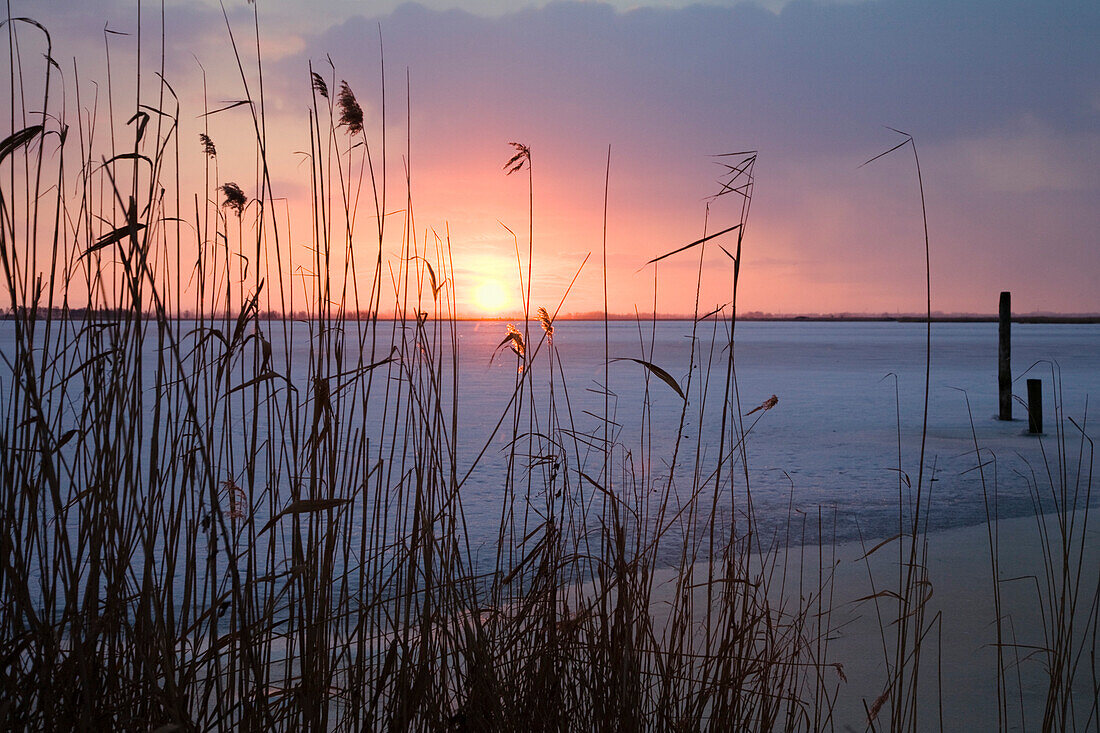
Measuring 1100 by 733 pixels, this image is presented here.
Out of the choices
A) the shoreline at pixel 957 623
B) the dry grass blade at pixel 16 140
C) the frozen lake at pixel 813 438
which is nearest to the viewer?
the dry grass blade at pixel 16 140

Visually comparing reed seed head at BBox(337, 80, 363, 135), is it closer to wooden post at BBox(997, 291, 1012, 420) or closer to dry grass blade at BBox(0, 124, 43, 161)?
dry grass blade at BBox(0, 124, 43, 161)

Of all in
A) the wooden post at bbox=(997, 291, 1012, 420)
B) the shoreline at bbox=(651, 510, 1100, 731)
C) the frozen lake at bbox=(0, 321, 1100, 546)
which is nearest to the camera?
the shoreline at bbox=(651, 510, 1100, 731)

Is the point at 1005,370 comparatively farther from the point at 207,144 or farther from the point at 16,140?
the point at 16,140

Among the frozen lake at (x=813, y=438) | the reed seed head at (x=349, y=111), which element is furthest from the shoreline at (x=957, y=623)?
the reed seed head at (x=349, y=111)

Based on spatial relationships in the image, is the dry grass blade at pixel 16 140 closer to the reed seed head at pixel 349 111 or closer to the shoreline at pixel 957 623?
the reed seed head at pixel 349 111

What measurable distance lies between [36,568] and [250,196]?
7.23 feet

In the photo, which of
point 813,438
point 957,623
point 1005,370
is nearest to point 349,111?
point 957,623

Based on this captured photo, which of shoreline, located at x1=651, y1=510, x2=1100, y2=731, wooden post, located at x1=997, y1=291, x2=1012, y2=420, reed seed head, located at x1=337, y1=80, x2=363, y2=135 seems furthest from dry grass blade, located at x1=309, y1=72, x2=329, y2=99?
wooden post, located at x1=997, y1=291, x2=1012, y2=420

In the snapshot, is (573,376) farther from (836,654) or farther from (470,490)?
(836,654)

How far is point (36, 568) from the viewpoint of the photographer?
303 cm

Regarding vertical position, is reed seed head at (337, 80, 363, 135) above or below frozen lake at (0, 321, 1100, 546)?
above

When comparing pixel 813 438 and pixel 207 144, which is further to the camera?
pixel 813 438

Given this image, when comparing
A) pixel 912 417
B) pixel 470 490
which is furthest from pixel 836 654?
pixel 912 417

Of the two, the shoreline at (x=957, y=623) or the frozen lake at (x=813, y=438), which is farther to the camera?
the frozen lake at (x=813, y=438)
